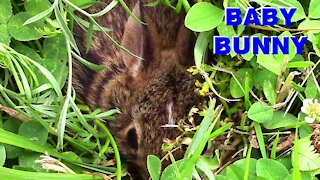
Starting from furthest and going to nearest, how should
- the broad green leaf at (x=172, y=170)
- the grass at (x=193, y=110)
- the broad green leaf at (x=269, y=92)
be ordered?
1. the broad green leaf at (x=269, y=92)
2. the grass at (x=193, y=110)
3. the broad green leaf at (x=172, y=170)

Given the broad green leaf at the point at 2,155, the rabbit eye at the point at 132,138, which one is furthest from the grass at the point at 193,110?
the rabbit eye at the point at 132,138

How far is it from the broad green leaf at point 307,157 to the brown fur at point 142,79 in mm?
536

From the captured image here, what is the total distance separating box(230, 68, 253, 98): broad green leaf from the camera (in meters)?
2.80

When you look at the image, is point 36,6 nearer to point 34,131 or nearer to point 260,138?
point 34,131

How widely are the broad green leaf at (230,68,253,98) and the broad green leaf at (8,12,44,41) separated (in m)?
0.88

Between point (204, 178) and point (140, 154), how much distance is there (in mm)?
388

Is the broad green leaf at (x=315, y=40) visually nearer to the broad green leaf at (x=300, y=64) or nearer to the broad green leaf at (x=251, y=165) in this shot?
the broad green leaf at (x=300, y=64)

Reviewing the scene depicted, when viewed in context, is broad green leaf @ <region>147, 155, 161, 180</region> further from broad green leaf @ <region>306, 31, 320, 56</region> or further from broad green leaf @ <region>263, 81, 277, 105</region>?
broad green leaf @ <region>306, 31, 320, 56</region>

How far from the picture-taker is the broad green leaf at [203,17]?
2.70 metres

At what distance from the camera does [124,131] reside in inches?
118

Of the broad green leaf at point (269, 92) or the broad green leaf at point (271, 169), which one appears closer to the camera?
the broad green leaf at point (271, 169)

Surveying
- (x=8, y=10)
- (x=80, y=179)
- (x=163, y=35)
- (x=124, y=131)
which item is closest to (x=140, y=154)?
(x=124, y=131)

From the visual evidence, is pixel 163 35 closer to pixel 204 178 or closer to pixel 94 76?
Answer: pixel 94 76

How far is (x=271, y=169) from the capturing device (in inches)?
98.8
